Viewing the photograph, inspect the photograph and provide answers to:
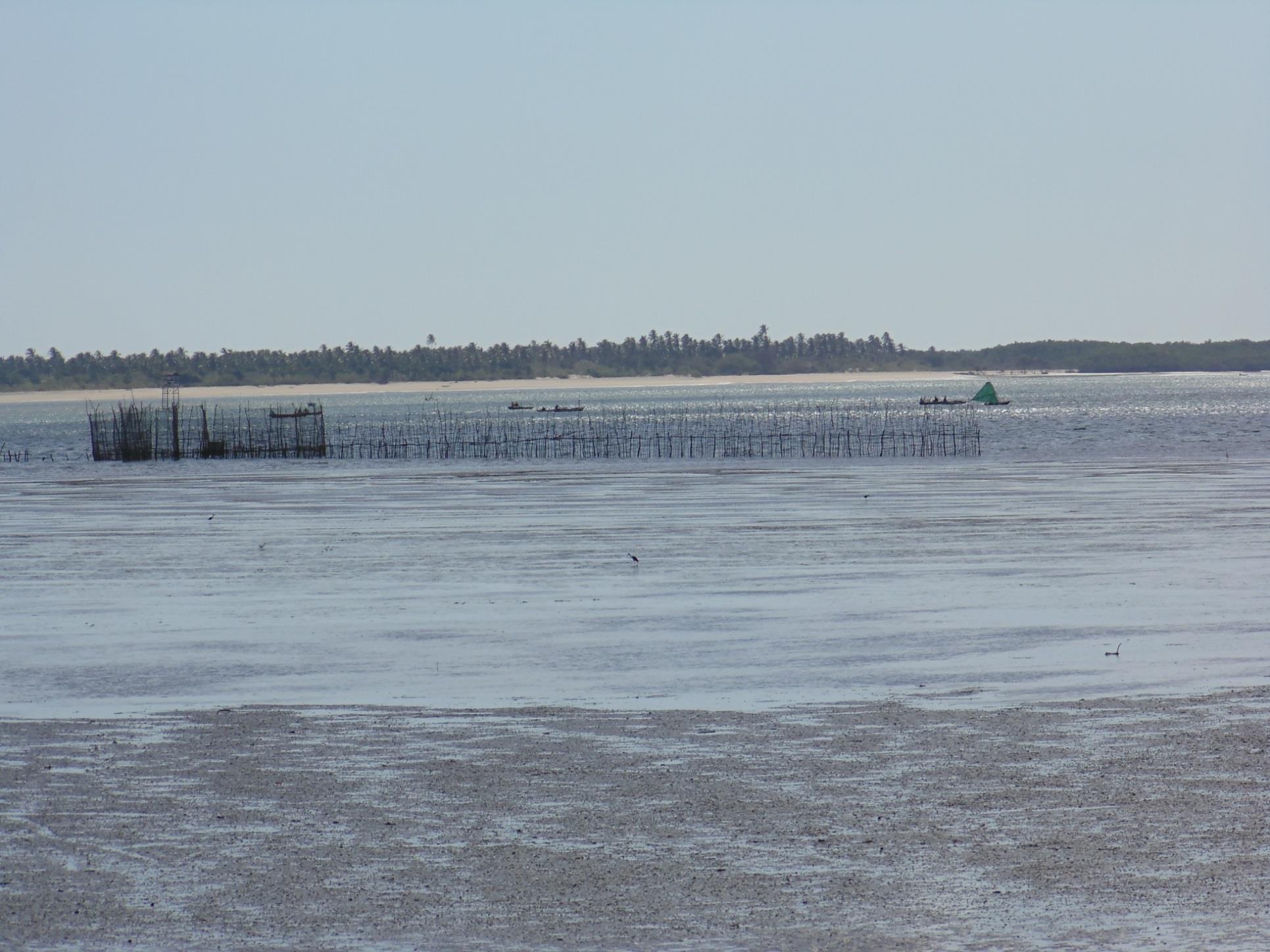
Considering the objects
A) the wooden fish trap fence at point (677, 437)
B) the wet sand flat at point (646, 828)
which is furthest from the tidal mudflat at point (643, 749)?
the wooden fish trap fence at point (677, 437)

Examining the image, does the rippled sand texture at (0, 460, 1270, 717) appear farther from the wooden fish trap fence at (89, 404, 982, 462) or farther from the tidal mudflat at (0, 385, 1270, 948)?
the wooden fish trap fence at (89, 404, 982, 462)

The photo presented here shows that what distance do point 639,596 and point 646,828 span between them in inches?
436

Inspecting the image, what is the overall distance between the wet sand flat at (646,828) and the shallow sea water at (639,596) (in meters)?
1.39

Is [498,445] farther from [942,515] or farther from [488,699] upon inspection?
[488,699]

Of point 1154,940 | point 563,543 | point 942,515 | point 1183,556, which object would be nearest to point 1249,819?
point 1154,940

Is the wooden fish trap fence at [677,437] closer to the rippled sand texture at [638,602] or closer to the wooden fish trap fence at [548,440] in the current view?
the wooden fish trap fence at [548,440]

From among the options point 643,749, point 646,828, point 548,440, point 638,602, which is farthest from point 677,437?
point 646,828

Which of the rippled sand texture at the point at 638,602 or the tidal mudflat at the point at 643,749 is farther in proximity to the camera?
the rippled sand texture at the point at 638,602

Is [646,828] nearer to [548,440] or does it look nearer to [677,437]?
[677,437]

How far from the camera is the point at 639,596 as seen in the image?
1964 cm

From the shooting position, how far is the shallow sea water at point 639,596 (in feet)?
43.9

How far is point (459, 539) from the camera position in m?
28.8

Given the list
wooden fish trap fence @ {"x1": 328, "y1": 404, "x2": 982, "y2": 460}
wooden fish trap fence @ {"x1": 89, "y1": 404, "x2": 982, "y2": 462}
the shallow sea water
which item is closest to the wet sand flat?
the shallow sea water

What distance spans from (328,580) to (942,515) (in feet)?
50.4
